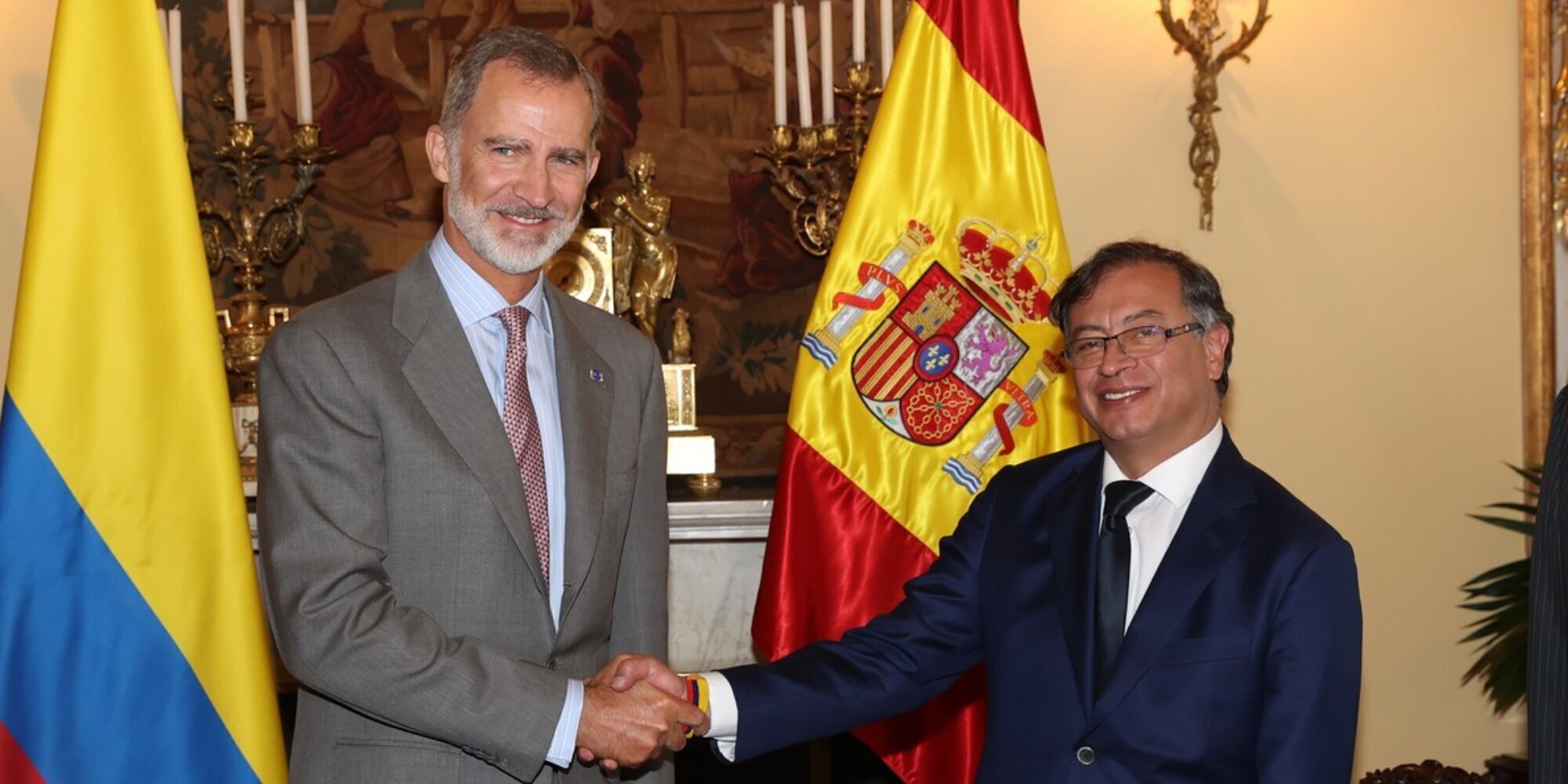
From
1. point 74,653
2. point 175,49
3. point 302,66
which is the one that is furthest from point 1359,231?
point 74,653

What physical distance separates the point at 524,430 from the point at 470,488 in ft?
0.54

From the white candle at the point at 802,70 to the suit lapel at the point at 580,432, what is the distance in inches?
65.4

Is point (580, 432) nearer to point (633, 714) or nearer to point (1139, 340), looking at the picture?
point (633, 714)

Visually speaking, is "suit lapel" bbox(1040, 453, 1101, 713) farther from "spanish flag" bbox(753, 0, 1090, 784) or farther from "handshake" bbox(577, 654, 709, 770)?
"spanish flag" bbox(753, 0, 1090, 784)

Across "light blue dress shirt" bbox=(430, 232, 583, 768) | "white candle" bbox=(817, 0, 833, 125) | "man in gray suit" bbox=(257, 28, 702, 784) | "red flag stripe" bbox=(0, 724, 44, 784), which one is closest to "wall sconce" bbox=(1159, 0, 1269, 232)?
"white candle" bbox=(817, 0, 833, 125)

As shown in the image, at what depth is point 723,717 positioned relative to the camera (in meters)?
2.67

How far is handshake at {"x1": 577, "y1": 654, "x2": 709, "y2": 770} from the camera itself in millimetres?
2445

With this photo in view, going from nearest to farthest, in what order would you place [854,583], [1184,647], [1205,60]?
[1184,647], [854,583], [1205,60]

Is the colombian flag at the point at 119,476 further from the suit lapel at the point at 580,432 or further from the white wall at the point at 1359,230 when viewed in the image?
the white wall at the point at 1359,230

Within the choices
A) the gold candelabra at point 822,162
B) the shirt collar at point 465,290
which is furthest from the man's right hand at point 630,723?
the gold candelabra at point 822,162

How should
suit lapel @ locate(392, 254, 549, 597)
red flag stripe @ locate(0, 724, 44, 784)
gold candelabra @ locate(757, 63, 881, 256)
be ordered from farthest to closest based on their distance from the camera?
gold candelabra @ locate(757, 63, 881, 256)
red flag stripe @ locate(0, 724, 44, 784)
suit lapel @ locate(392, 254, 549, 597)

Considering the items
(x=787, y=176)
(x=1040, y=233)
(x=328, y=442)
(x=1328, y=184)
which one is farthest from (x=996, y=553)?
(x=1328, y=184)

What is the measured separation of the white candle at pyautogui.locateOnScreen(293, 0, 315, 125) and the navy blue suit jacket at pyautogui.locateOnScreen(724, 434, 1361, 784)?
2.21m

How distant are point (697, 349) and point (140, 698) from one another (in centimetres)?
199
